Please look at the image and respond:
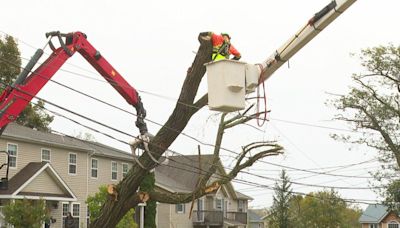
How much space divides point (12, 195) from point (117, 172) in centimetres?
1087

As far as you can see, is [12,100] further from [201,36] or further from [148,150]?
[201,36]

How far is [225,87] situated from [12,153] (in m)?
21.8

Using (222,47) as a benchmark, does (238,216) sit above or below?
below

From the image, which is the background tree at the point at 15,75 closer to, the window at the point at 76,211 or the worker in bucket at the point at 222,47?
the window at the point at 76,211

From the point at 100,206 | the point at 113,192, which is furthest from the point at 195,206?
the point at 113,192

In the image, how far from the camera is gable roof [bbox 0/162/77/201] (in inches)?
987

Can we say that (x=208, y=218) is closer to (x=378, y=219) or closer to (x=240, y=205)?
(x=240, y=205)

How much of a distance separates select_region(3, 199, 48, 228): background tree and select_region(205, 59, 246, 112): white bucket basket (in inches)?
596

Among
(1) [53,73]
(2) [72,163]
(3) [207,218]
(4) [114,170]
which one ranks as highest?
(1) [53,73]

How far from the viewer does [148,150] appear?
1133 centimetres

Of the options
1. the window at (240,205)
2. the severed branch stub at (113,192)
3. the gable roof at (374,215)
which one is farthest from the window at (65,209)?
the gable roof at (374,215)

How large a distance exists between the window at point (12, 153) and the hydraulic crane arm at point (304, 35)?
20708mm

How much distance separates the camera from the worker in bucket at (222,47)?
9.51 meters

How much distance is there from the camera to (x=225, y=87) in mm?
7625
